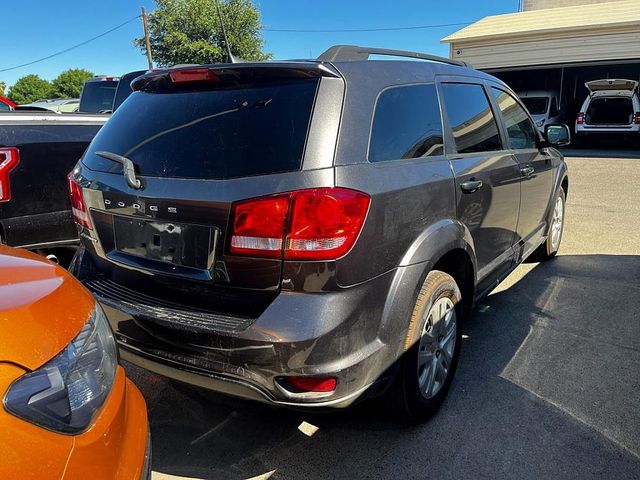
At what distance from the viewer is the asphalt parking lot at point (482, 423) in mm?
2451

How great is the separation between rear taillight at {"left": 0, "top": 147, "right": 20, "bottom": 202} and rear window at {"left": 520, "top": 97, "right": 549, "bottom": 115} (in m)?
17.3

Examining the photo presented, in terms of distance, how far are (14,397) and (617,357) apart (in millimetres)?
3497

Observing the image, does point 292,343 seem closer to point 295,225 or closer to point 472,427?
point 295,225

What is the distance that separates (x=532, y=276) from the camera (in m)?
5.08

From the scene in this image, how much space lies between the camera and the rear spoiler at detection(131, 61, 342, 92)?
2.24 m

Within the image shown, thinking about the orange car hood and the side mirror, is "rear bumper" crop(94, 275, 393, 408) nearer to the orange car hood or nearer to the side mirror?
the orange car hood

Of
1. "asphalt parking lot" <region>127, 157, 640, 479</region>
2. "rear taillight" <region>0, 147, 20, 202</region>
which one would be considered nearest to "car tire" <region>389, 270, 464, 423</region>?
"asphalt parking lot" <region>127, 157, 640, 479</region>

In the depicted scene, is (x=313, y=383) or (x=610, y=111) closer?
(x=313, y=383)

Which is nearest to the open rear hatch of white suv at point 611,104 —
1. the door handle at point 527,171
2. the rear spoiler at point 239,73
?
the door handle at point 527,171

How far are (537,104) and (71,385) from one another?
19365mm

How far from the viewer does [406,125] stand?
102 inches

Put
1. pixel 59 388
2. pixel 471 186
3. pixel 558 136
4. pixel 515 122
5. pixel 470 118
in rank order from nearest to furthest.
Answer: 1. pixel 59 388
2. pixel 471 186
3. pixel 470 118
4. pixel 515 122
5. pixel 558 136

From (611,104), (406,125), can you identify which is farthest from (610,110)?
(406,125)

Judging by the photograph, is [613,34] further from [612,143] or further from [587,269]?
[587,269]
